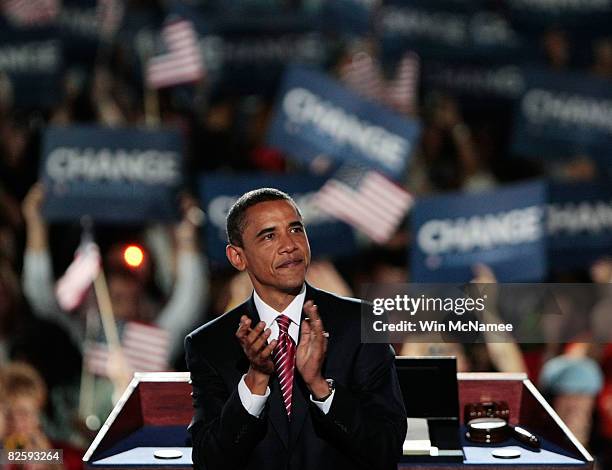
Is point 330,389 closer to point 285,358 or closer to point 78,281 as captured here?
point 285,358

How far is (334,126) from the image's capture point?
7625mm

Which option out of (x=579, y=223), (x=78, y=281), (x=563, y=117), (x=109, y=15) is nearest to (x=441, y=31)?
Result: (x=563, y=117)

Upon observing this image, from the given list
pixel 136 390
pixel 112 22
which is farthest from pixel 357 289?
pixel 112 22

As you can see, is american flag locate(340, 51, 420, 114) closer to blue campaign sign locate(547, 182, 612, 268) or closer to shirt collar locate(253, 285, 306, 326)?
blue campaign sign locate(547, 182, 612, 268)

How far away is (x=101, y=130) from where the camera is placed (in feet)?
24.6

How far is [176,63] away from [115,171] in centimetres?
236

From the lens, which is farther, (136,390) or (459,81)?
(459,81)

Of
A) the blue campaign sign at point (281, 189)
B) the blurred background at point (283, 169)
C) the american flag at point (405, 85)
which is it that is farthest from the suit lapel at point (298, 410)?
the american flag at point (405, 85)

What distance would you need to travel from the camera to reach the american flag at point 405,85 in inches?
412

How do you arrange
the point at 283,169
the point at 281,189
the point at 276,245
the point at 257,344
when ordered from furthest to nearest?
the point at 283,169 → the point at 281,189 → the point at 276,245 → the point at 257,344

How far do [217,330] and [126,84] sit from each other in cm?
881

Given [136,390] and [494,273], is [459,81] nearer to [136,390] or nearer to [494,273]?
[494,273]

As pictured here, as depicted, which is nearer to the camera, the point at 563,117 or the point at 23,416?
the point at 23,416

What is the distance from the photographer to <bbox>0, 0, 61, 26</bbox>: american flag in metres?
11.1
